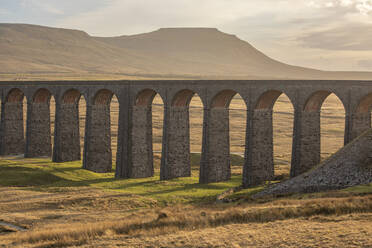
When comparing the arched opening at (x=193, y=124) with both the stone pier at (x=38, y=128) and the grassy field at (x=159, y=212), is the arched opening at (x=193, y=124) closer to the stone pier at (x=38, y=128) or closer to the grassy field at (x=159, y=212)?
the grassy field at (x=159, y=212)

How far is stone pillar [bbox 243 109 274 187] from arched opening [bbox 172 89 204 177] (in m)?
7.63

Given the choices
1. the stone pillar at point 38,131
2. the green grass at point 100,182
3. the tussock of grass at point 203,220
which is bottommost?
the green grass at point 100,182

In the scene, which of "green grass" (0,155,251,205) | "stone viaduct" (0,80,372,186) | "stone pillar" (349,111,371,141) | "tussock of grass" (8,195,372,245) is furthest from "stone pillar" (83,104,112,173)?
"tussock of grass" (8,195,372,245)

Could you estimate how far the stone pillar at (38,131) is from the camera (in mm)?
60156

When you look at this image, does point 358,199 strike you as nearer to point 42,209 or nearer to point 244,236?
point 244,236

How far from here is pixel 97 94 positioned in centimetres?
5419

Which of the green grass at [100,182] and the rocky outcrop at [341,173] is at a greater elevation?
the rocky outcrop at [341,173]

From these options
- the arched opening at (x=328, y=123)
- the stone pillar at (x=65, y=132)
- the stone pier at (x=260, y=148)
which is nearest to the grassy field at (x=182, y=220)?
the stone pier at (x=260, y=148)

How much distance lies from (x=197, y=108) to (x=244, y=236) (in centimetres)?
10720

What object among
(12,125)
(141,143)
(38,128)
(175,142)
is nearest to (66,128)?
(38,128)

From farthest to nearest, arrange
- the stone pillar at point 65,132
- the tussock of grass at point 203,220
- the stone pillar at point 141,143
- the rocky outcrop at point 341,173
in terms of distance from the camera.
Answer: the stone pillar at point 65,132 < the stone pillar at point 141,143 < the rocky outcrop at point 341,173 < the tussock of grass at point 203,220

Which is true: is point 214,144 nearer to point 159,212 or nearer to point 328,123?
point 159,212

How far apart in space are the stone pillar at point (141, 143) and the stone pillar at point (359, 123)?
77.9 ft

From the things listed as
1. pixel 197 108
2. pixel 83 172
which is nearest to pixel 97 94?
pixel 83 172
